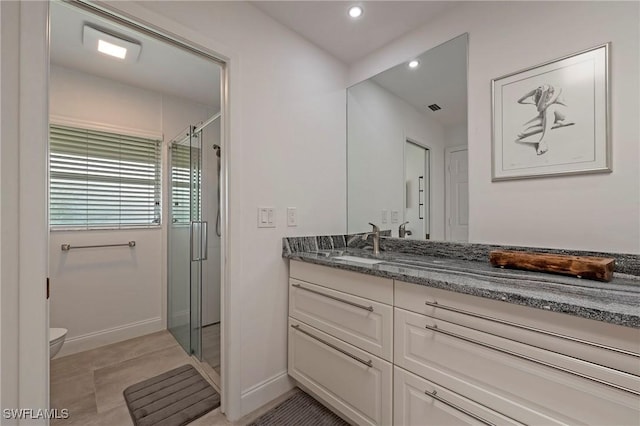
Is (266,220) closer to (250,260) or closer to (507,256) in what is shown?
(250,260)

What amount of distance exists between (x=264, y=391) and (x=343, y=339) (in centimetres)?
70

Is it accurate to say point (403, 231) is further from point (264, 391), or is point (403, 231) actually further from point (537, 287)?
point (264, 391)

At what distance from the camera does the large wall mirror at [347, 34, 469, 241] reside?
1.68 m

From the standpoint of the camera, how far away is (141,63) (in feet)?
7.40

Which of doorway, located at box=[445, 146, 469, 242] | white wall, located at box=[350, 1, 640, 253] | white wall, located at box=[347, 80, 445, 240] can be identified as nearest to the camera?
white wall, located at box=[350, 1, 640, 253]

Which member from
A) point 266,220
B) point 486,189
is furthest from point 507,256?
point 266,220

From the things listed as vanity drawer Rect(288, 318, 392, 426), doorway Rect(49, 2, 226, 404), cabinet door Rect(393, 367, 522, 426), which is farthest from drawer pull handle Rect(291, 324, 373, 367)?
doorway Rect(49, 2, 226, 404)

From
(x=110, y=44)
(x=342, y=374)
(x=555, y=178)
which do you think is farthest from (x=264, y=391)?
(x=110, y=44)

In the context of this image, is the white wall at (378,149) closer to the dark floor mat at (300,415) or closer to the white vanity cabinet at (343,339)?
the white vanity cabinet at (343,339)

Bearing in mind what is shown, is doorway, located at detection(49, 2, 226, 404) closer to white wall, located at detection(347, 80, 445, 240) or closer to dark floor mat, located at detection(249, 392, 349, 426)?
dark floor mat, located at detection(249, 392, 349, 426)

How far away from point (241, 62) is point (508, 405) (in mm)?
2064

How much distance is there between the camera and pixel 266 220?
173 cm

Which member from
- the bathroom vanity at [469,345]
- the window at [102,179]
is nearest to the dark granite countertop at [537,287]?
the bathroom vanity at [469,345]

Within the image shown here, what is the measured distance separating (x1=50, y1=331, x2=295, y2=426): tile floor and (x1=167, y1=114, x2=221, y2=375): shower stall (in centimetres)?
19
